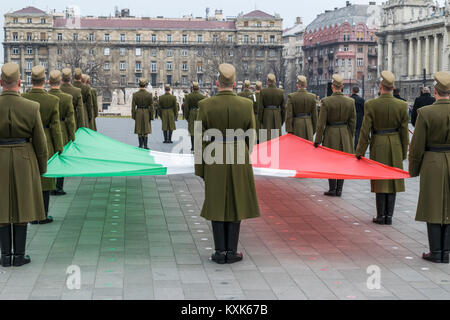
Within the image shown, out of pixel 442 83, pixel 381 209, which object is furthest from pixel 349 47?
pixel 442 83

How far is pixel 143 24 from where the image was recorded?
454ft

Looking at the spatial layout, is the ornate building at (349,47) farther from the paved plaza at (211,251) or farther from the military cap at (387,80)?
the military cap at (387,80)

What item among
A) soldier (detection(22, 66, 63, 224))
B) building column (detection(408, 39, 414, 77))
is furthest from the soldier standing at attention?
building column (detection(408, 39, 414, 77))

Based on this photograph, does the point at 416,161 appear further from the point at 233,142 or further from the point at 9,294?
the point at 9,294

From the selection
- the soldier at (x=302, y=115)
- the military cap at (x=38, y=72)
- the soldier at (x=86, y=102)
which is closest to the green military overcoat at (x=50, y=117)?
the military cap at (x=38, y=72)

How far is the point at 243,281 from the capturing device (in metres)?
7.65

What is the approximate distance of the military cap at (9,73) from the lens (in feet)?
26.9

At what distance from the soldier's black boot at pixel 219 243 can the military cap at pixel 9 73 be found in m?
2.70

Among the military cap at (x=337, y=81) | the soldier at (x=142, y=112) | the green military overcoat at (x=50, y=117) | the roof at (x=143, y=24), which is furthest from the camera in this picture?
the roof at (x=143, y=24)

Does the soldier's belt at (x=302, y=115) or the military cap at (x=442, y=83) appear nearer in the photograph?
the military cap at (x=442, y=83)

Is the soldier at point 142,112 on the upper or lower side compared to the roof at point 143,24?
lower

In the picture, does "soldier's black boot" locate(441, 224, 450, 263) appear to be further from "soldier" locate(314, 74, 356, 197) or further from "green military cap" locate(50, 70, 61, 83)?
"green military cap" locate(50, 70, 61, 83)

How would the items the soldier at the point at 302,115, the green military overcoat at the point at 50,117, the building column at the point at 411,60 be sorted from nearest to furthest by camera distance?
1. the green military overcoat at the point at 50,117
2. the soldier at the point at 302,115
3. the building column at the point at 411,60

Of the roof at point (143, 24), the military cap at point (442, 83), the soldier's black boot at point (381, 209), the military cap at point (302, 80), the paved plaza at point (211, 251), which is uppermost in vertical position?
the roof at point (143, 24)
